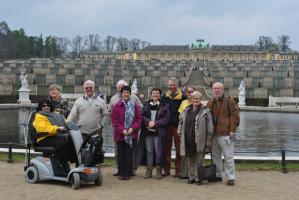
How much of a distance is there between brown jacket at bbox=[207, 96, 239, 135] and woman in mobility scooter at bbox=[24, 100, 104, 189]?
2340 millimetres

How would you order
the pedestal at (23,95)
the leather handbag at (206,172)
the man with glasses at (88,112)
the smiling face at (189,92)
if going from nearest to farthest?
the leather handbag at (206,172)
the man with glasses at (88,112)
the smiling face at (189,92)
the pedestal at (23,95)

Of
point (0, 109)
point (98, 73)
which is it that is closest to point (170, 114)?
point (0, 109)

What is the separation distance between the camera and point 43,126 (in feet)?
29.3

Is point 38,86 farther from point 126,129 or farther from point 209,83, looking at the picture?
point 126,129

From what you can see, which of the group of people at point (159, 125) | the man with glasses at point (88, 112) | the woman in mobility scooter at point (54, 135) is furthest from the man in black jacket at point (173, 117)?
the woman in mobility scooter at point (54, 135)

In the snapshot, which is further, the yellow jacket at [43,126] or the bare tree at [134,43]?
the bare tree at [134,43]

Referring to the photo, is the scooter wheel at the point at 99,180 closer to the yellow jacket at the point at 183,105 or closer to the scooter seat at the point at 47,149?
the scooter seat at the point at 47,149

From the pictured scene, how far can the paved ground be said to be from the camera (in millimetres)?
8398

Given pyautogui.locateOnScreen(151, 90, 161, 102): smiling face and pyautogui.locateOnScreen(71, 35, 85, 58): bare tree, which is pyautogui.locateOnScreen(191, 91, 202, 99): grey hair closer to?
pyautogui.locateOnScreen(151, 90, 161, 102): smiling face

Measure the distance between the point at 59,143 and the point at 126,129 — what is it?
1.49 meters

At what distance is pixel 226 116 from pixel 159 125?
4.48ft

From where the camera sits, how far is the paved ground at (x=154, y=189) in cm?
840

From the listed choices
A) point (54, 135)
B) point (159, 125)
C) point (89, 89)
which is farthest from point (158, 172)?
point (54, 135)

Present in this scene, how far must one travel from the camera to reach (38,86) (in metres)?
44.9
